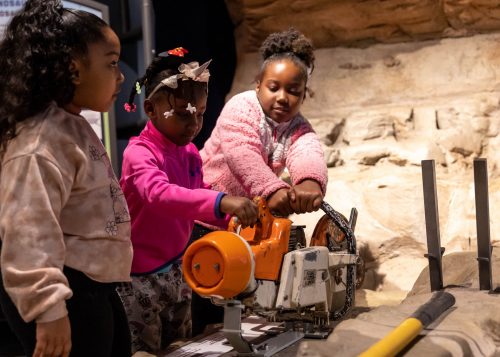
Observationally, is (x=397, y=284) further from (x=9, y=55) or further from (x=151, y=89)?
(x=9, y=55)

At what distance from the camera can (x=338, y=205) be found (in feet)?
12.4

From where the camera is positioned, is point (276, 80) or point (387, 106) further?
point (387, 106)

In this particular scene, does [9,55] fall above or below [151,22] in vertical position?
below

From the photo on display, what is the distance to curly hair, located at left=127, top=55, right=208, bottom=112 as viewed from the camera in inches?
93.2

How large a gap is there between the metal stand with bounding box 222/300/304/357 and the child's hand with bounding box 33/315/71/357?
27.9 inches

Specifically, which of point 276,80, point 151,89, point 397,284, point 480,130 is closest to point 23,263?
point 151,89

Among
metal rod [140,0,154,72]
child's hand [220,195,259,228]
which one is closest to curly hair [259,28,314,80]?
child's hand [220,195,259,228]

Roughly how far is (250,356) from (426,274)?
137 centimetres

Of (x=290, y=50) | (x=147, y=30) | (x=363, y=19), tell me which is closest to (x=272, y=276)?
(x=290, y=50)

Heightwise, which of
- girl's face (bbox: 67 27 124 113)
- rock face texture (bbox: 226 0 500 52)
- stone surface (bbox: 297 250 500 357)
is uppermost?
rock face texture (bbox: 226 0 500 52)

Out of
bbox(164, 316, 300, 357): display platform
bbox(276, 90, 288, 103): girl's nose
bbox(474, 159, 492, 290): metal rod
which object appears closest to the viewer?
bbox(164, 316, 300, 357): display platform

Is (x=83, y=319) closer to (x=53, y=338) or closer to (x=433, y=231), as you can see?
(x=53, y=338)

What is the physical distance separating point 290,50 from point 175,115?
0.59 m

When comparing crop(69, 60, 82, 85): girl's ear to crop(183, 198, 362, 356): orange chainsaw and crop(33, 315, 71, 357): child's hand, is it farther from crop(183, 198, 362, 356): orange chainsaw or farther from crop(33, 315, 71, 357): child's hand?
crop(183, 198, 362, 356): orange chainsaw
